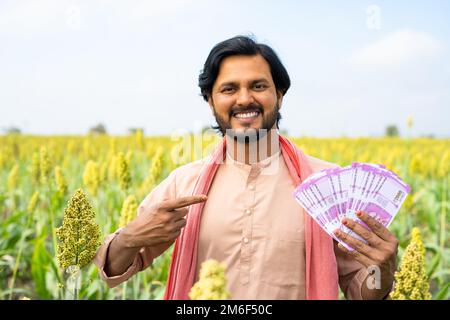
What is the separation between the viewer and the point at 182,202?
60.5 inches

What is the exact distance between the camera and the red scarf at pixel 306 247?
5.84ft

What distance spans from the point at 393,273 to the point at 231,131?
735 millimetres

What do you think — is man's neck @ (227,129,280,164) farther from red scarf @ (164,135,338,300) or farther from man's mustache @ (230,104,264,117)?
man's mustache @ (230,104,264,117)

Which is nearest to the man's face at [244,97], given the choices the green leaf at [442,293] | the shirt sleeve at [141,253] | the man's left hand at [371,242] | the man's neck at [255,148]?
the man's neck at [255,148]

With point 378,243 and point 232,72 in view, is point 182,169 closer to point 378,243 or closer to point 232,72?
point 232,72

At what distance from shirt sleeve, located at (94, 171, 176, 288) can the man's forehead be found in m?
0.49

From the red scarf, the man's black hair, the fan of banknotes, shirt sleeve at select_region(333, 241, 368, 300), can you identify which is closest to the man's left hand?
the fan of banknotes

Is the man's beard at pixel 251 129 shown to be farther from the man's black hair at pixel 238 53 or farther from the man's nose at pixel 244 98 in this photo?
the man's black hair at pixel 238 53

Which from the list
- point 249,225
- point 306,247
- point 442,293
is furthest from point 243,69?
point 442,293

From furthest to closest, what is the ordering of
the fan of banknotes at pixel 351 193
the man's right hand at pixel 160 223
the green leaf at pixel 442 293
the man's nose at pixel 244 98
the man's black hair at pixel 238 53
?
the green leaf at pixel 442 293
the man's black hair at pixel 238 53
the man's nose at pixel 244 98
the man's right hand at pixel 160 223
the fan of banknotes at pixel 351 193

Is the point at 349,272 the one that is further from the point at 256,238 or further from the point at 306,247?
the point at 256,238

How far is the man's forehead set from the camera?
1.83m

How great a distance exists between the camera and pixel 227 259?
5.99 ft

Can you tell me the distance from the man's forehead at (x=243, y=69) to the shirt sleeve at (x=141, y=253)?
0.49 m
